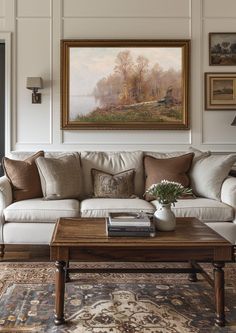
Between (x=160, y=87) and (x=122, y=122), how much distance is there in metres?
0.57

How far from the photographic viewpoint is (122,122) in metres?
4.27

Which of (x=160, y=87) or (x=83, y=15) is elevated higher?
(x=83, y=15)

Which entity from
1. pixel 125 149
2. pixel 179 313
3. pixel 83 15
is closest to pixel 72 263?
pixel 179 313

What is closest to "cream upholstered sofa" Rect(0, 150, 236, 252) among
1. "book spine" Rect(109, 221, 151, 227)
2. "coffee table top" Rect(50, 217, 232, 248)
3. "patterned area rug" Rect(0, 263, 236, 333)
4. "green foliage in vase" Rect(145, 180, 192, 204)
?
"patterned area rug" Rect(0, 263, 236, 333)

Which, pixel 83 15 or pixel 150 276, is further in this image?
pixel 83 15

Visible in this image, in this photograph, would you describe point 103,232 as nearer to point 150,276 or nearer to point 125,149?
point 150,276

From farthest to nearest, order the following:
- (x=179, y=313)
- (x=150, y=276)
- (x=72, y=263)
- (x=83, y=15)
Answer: (x=83, y=15), (x=72, y=263), (x=150, y=276), (x=179, y=313)

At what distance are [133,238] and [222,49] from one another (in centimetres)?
283

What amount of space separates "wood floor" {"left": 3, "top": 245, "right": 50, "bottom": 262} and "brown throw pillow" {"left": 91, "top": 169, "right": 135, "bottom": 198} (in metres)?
0.71

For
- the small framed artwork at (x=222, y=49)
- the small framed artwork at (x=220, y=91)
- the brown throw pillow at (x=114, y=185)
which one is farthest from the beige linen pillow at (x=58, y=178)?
the small framed artwork at (x=222, y=49)

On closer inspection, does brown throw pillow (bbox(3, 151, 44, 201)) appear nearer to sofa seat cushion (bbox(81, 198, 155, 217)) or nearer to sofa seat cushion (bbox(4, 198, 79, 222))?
sofa seat cushion (bbox(4, 198, 79, 222))

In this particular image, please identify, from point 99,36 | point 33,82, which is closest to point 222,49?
point 99,36

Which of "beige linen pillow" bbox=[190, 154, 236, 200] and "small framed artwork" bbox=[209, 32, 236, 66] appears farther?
"small framed artwork" bbox=[209, 32, 236, 66]

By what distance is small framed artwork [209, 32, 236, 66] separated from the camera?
4250 millimetres
